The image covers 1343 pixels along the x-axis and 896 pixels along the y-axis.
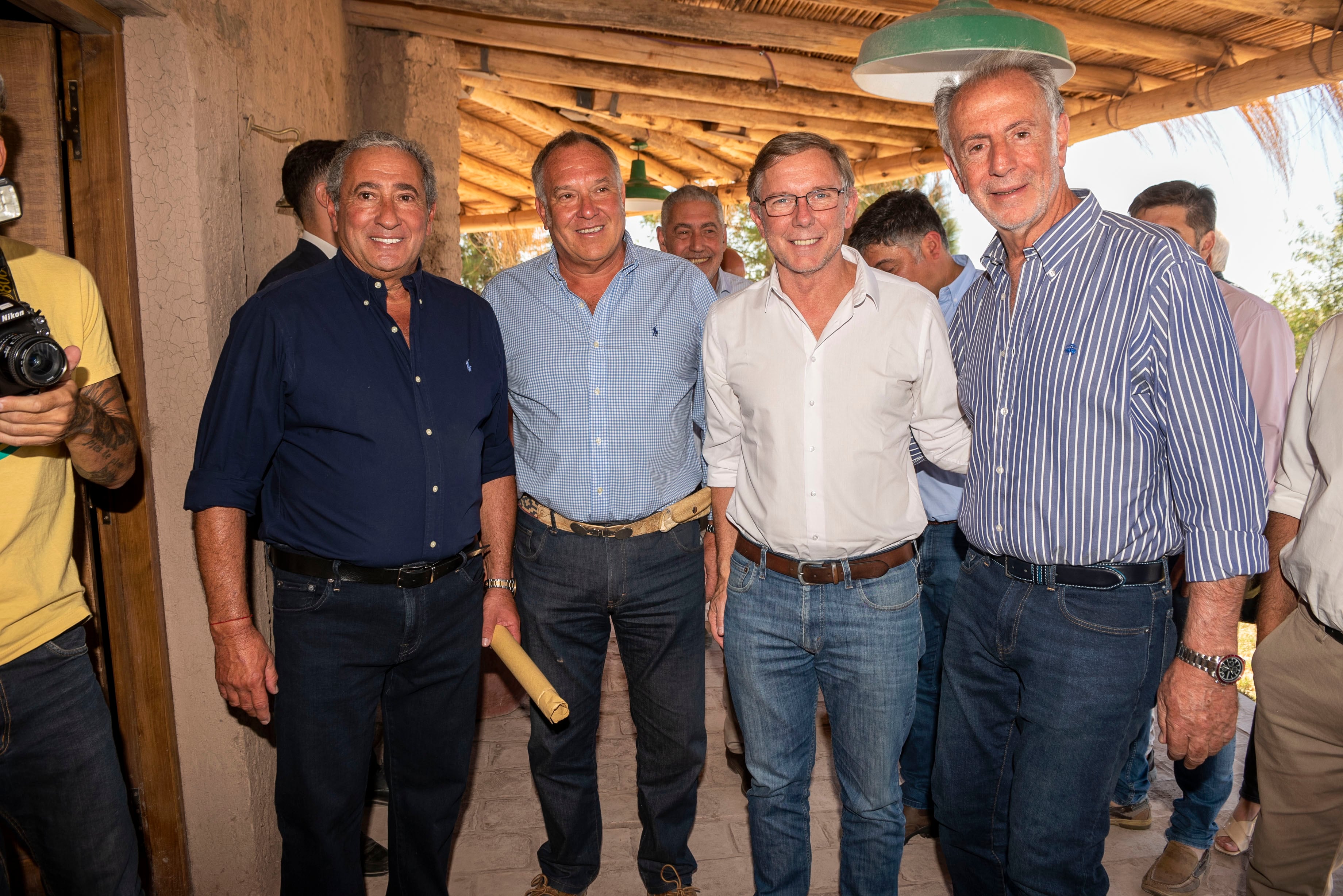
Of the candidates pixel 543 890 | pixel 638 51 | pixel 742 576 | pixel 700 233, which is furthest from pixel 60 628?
pixel 638 51

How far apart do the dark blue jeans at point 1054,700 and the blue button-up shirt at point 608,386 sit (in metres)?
0.93

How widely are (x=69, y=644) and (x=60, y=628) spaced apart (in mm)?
41

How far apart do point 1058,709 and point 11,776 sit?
214cm

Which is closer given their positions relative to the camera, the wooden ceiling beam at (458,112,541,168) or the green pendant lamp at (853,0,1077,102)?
the green pendant lamp at (853,0,1077,102)

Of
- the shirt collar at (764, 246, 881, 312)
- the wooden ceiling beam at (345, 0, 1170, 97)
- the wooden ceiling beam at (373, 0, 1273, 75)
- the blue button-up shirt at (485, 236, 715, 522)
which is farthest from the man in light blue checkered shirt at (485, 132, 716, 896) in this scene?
the wooden ceiling beam at (345, 0, 1170, 97)

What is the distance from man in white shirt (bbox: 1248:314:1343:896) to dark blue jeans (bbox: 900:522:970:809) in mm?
1052

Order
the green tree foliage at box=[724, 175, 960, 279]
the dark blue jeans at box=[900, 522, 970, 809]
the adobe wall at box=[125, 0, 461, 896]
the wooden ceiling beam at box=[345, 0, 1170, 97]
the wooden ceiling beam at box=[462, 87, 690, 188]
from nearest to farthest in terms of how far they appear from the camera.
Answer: the adobe wall at box=[125, 0, 461, 896] < the dark blue jeans at box=[900, 522, 970, 809] < the wooden ceiling beam at box=[345, 0, 1170, 97] < the wooden ceiling beam at box=[462, 87, 690, 188] < the green tree foliage at box=[724, 175, 960, 279]

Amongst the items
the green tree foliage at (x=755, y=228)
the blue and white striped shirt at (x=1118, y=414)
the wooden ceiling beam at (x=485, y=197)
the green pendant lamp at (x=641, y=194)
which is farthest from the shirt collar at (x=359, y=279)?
the green tree foliage at (x=755, y=228)

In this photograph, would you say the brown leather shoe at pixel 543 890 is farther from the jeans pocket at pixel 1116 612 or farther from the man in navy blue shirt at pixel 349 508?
the jeans pocket at pixel 1116 612

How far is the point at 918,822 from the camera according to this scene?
3.18 m

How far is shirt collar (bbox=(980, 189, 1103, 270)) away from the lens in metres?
1.92

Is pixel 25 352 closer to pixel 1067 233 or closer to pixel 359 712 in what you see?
pixel 359 712

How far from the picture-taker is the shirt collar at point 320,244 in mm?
2920

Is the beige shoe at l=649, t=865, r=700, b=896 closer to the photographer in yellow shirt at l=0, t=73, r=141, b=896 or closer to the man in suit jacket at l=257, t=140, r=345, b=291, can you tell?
the photographer in yellow shirt at l=0, t=73, r=141, b=896
